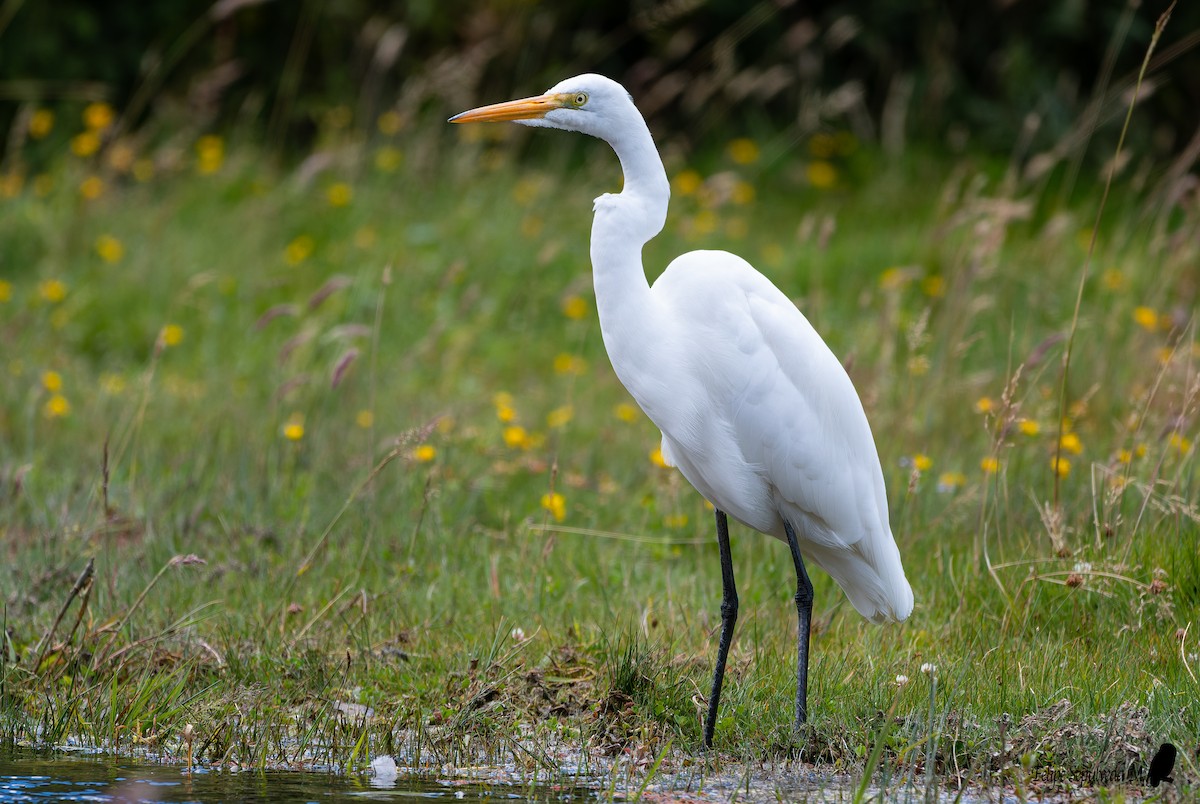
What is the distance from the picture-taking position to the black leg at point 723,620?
3.25 metres

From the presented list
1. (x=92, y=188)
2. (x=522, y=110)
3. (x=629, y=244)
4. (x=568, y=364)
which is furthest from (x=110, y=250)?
(x=629, y=244)

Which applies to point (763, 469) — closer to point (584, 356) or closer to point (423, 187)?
point (584, 356)

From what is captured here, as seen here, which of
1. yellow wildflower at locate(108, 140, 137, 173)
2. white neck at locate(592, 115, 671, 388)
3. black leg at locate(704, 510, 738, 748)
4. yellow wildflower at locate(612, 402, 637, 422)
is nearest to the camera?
white neck at locate(592, 115, 671, 388)

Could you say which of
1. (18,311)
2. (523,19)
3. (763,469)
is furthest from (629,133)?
(523,19)

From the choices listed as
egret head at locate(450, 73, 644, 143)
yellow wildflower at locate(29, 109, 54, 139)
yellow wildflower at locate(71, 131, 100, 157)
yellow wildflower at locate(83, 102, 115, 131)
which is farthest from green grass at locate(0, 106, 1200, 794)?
egret head at locate(450, 73, 644, 143)

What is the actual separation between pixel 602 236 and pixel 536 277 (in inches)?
160

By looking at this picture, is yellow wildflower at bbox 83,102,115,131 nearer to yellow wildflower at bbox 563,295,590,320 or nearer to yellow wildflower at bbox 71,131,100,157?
yellow wildflower at bbox 71,131,100,157

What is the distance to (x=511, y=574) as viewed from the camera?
14.0 feet

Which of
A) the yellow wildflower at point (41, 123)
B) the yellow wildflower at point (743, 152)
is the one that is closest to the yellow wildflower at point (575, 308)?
the yellow wildflower at point (743, 152)

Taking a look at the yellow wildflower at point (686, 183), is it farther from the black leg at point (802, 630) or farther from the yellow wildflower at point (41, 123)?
the black leg at point (802, 630)

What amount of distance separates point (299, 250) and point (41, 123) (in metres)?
2.04

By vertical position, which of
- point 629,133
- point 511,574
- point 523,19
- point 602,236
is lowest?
point 511,574

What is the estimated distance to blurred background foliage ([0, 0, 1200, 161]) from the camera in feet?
27.9

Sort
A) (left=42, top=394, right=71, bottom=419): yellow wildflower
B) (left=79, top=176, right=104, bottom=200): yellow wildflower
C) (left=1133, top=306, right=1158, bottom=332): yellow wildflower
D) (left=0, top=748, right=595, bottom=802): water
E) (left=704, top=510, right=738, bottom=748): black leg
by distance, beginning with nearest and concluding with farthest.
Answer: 1. (left=0, top=748, right=595, bottom=802): water
2. (left=704, top=510, right=738, bottom=748): black leg
3. (left=42, top=394, right=71, bottom=419): yellow wildflower
4. (left=1133, top=306, right=1158, bottom=332): yellow wildflower
5. (left=79, top=176, right=104, bottom=200): yellow wildflower
